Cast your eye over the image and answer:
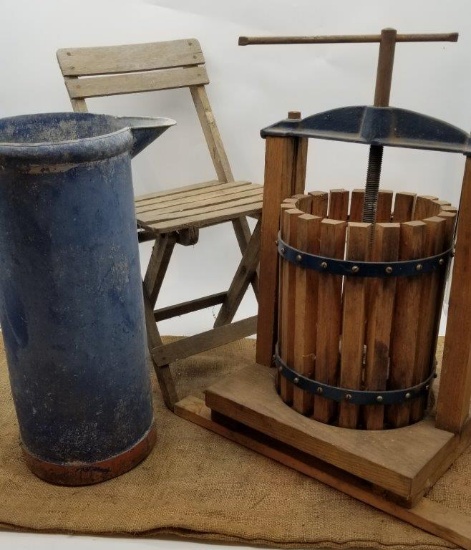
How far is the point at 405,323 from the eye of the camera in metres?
2.26

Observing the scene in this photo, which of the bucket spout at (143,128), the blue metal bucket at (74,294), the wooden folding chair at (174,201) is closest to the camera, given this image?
the blue metal bucket at (74,294)

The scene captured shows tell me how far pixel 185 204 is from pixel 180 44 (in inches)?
37.2

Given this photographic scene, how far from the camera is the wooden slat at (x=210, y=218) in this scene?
263 centimetres

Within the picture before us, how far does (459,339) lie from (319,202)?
71 centimetres

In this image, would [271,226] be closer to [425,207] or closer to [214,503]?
[425,207]

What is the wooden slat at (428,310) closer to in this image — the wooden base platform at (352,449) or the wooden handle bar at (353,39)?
the wooden base platform at (352,449)

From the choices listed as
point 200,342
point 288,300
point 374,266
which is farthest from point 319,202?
point 200,342

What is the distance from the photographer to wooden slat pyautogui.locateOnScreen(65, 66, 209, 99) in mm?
3139

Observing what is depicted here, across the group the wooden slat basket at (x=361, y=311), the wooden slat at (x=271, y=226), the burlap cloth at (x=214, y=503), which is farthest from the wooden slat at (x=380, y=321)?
the wooden slat at (x=271, y=226)

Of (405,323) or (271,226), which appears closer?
(405,323)

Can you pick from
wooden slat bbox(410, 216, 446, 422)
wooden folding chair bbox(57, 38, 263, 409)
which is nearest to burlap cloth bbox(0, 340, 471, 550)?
wooden slat bbox(410, 216, 446, 422)

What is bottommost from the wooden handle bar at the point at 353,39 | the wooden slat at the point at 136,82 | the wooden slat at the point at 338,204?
the wooden slat at the point at 338,204

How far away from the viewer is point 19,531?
2240 millimetres

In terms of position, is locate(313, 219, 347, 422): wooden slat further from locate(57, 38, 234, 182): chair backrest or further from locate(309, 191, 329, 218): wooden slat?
locate(57, 38, 234, 182): chair backrest
